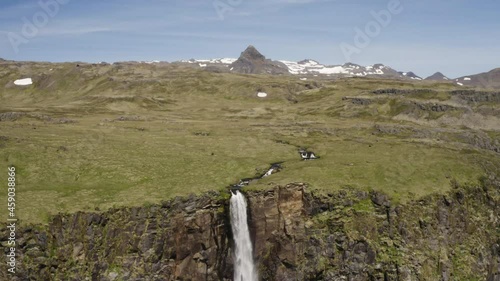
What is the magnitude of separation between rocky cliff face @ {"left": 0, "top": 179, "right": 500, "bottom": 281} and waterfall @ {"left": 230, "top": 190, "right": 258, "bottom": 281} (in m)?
1.19

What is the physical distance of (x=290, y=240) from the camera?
219 feet

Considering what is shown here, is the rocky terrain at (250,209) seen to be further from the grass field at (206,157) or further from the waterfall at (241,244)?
the waterfall at (241,244)

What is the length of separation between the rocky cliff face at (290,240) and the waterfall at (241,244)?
3.91 ft

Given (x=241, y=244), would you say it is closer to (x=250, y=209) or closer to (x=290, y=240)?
(x=250, y=209)

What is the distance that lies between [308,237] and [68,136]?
2254 inches

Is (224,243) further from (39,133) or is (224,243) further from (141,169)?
(39,133)

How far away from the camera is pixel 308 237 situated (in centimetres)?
6650

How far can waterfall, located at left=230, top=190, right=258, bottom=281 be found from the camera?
6738cm

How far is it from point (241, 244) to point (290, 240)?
8225 millimetres

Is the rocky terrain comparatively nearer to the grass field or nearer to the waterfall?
the grass field

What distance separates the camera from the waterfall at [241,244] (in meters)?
67.4

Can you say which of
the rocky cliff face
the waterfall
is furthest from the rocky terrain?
the waterfall

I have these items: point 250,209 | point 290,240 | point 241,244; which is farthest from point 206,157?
point 290,240

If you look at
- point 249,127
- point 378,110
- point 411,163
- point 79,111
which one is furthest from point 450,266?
point 79,111
